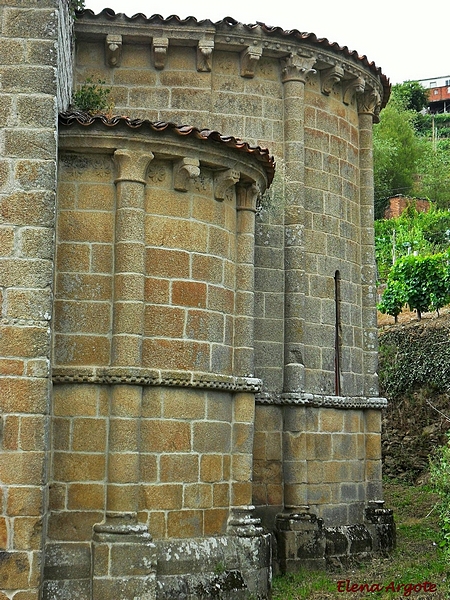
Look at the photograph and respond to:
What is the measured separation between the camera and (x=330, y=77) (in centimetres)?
1291

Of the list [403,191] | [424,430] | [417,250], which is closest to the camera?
[424,430]

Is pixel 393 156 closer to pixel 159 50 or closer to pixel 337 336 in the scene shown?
pixel 337 336

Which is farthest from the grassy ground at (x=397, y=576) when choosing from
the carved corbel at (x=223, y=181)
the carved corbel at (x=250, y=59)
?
the carved corbel at (x=250, y=59)

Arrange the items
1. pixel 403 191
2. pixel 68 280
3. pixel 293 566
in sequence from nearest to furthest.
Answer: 1. pixel 68 280
2. pixel 293 566
3. pixel 403 191

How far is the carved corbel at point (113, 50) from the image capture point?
38.9 feet

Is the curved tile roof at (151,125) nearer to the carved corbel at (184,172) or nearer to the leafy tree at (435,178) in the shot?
the carved corbel at (184,172)

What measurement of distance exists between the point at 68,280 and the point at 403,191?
1544 inches

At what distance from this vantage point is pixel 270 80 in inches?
496

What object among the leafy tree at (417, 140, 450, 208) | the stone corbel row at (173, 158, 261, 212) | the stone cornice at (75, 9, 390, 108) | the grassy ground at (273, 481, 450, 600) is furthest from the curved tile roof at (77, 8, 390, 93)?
the leafy tree at (417, 140, 450, 208)

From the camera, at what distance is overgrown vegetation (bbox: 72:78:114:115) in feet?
38.8

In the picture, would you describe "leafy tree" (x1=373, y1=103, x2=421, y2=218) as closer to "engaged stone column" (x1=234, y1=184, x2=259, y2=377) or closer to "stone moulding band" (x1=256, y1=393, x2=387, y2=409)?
"stone moulding band" (x1=256, y1=393, x2=387, y2=409)

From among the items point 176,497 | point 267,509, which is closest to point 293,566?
point 267,509

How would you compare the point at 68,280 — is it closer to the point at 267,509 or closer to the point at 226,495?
the point at 226,495

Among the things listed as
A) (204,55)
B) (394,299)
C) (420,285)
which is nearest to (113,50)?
(204,55)
